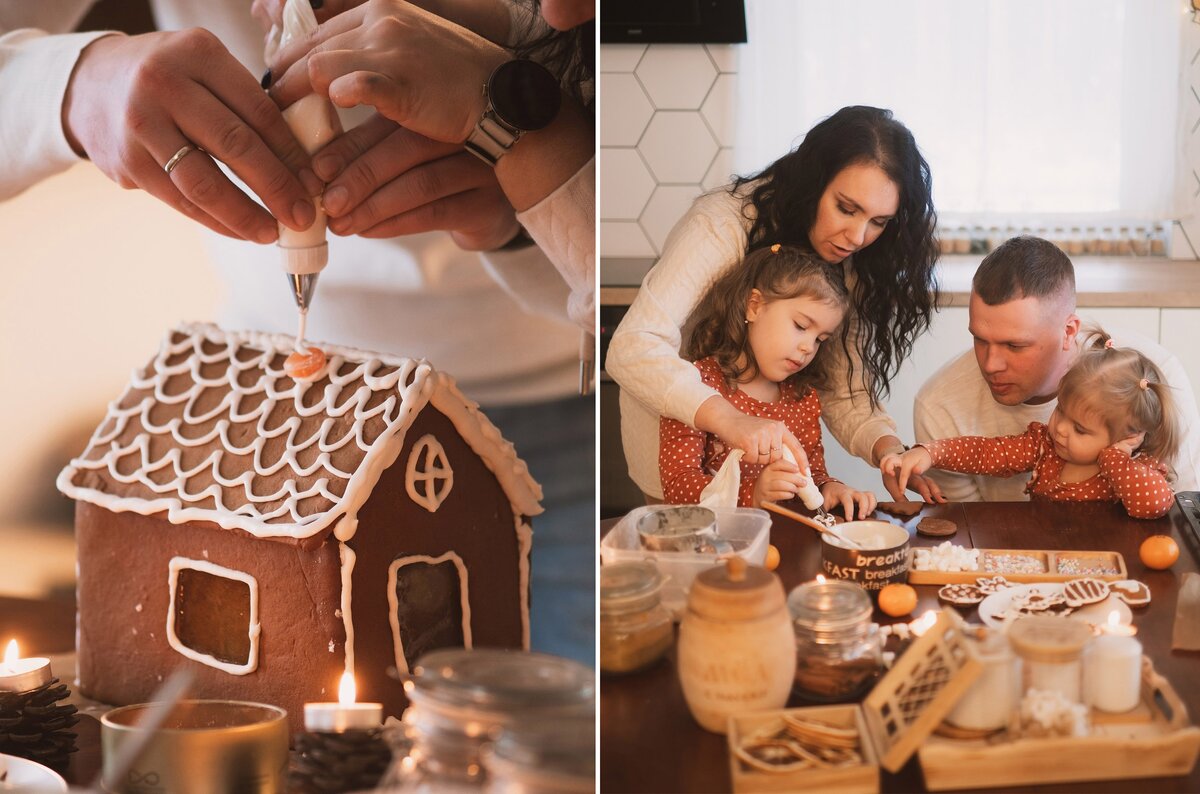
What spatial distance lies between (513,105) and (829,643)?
0.44 metres

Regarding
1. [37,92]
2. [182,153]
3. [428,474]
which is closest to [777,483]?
[428,474]

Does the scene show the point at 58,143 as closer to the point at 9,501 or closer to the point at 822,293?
the point at 9,501

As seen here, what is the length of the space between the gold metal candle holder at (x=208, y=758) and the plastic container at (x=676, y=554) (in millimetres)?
277

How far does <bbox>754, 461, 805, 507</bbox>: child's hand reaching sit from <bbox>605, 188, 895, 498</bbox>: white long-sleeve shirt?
13 cm

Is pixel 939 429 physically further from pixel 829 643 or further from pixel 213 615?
pixel 213 615

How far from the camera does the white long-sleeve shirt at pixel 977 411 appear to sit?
4.25 feet

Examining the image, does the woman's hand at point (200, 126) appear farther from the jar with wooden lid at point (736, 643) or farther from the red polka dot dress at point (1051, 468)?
the red polka dot dress at point (1051, 468)

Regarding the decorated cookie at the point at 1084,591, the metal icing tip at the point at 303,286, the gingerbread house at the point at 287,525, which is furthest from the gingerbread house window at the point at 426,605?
the decorated cookie at the point at 1084,591

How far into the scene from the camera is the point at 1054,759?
631mm

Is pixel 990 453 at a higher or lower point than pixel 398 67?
lower

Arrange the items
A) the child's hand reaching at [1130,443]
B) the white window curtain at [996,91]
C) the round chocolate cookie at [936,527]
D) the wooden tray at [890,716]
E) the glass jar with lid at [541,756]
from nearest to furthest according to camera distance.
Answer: the glass jar with lid at [541,756]
the wooden tray at [890,716]
the round chocolate cookie at [936,527]
the child's hand reaching at [1130,443]
the white window curtain at [996,91]

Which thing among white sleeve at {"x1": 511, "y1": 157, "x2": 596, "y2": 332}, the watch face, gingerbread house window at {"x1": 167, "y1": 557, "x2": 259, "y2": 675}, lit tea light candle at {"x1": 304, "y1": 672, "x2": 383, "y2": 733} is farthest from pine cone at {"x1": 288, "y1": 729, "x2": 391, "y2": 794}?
the watch face

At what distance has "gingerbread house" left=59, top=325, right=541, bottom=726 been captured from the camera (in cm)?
71

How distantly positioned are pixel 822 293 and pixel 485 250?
0.59 metres
